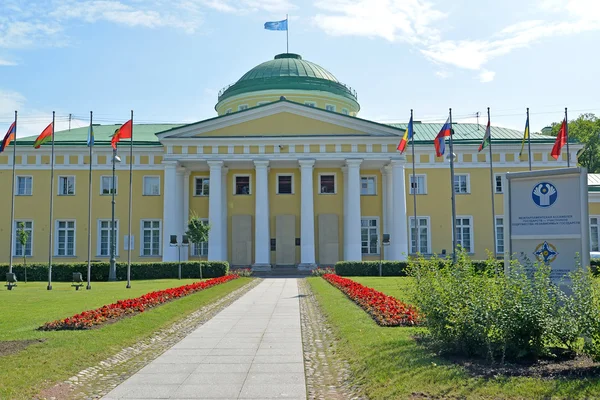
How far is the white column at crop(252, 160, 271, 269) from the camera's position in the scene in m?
42.1

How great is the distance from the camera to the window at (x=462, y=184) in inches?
1850

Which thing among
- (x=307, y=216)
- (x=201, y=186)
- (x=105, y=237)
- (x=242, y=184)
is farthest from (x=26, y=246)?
(x=307, y=216)

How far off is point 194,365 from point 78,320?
4582 millimetres

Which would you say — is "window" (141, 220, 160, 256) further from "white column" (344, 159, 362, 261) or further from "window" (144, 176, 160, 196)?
"white column" (344, 159, 362, 261)

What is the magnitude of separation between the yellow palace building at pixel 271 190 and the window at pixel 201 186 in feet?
0.27

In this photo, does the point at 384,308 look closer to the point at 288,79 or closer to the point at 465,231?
the point at 465,231

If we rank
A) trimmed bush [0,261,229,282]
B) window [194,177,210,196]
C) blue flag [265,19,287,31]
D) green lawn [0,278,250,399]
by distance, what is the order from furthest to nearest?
blue flag [265,19,287,31] < window [194,177,210,196] < trimmed bush [0,261,229,282] < green lawn [0,278,250,399]

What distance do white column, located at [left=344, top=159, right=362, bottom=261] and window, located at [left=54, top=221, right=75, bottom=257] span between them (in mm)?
21351

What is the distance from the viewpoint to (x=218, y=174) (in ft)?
141

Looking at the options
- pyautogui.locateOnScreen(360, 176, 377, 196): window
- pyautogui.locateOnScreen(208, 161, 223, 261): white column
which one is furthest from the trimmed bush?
pyautogui.locateOnScreen(360, 176, 377, 196): window

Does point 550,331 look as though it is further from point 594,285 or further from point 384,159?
point 384,159

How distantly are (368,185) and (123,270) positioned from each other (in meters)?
20.7

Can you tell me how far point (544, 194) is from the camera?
11.4 metres

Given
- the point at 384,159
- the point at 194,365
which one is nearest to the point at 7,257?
the point at 384,159
